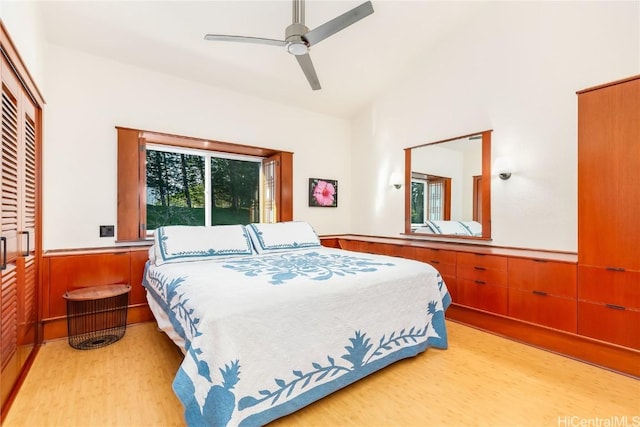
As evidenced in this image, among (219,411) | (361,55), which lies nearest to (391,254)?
(361,55)

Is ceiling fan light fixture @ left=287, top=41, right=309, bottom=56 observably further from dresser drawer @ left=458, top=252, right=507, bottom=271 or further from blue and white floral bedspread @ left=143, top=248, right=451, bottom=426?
dresser drawer @ left=458, top=252, right=507, bottom=271

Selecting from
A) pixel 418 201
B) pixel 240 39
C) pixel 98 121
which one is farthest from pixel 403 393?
pixel 98 121

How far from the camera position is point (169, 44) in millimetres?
3006

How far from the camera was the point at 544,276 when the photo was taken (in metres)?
2.49

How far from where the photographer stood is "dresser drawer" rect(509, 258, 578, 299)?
235cm

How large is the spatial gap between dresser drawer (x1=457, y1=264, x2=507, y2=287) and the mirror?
1.76ft

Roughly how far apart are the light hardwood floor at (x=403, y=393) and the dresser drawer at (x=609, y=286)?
0.49m

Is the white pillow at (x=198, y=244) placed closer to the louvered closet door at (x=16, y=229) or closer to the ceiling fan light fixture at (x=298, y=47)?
the louvered closet door at (x=16, y=229)

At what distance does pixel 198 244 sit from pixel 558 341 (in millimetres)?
3092

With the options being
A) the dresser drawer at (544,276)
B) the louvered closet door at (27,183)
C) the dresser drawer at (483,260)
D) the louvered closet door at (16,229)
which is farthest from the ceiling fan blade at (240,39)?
the dresser drawer at (544,276)

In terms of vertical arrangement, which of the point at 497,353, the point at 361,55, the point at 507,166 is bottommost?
the point at 497,353

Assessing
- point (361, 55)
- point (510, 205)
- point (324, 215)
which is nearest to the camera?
point (510, 205)

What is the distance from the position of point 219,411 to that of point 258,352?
11.3 inches

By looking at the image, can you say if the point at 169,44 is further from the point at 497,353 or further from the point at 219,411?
the point at 497,353
